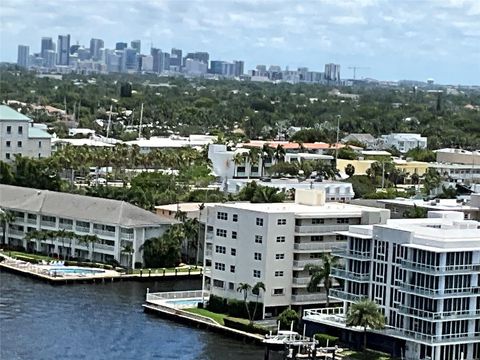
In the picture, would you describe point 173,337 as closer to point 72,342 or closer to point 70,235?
point 72,342

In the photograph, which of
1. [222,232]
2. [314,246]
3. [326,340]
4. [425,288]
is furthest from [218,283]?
[425,288]

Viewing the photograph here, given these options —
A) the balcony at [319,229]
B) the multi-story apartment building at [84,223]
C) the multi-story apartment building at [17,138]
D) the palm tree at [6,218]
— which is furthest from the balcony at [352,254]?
the multi-story apartment building at [17,138]

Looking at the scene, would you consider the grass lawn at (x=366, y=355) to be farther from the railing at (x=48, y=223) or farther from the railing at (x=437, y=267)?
the railing at (x=48, y=223)

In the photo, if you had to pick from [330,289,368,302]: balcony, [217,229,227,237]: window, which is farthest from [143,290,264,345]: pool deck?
[217,229,227,237]: window

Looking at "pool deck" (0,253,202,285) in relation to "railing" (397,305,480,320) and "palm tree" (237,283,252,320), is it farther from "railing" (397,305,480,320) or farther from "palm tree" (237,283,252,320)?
"railing" (397,305,480,320)

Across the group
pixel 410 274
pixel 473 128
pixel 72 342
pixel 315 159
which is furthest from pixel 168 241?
pixel 473 128

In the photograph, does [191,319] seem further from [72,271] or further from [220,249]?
[72,271]
